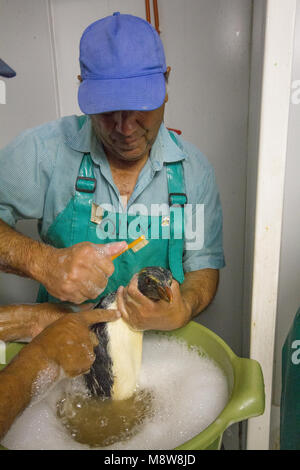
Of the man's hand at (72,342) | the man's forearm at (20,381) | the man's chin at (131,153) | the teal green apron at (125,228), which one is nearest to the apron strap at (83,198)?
the teal green apron at (125,228)

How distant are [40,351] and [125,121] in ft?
1.89

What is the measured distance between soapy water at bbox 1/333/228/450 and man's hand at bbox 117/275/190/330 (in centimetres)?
10

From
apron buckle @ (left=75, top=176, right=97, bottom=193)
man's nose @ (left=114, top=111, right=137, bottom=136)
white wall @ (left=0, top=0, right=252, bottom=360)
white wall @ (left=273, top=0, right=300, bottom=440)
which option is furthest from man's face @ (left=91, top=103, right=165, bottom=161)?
white wall @ (left=0, top=0, right=252, bottom=360)

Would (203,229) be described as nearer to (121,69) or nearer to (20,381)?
(121,69)

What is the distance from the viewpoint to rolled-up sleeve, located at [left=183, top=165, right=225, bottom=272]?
3.92ft

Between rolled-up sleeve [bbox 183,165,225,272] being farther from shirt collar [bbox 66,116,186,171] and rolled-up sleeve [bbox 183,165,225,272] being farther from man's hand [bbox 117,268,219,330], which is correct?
man's hand [bbox 117,268,219,330]

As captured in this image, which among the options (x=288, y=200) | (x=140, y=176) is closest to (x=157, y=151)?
(x=140, y=176)

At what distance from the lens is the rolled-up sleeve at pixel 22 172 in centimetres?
112

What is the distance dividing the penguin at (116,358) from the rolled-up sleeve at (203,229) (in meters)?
0.35

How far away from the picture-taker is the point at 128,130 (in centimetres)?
99

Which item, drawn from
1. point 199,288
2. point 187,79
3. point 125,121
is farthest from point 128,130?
point 187,79

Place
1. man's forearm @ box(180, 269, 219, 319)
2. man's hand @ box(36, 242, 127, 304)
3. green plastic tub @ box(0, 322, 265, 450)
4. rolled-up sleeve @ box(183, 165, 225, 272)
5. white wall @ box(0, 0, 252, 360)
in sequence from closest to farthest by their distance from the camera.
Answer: green plastic tub @ box(0, 322, 265, 450) → man's hand @ box(36, 242, 127, 304) → man's forearm @ box(180, 269, 219, 319) → rolled-up sleeve @ box(183, 165, 225, 272) → white wall @ box(0, 0, 252, 360)

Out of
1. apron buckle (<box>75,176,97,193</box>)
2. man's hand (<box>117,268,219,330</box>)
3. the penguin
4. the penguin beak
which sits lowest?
the penguin

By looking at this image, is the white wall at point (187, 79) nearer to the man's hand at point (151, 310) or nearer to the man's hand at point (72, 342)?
the man's hand at point (151, 310)
